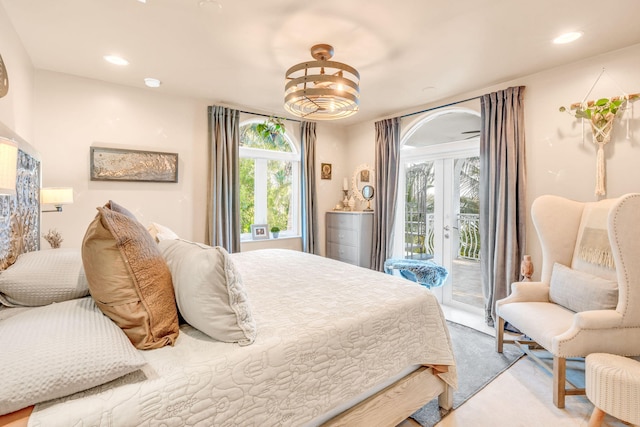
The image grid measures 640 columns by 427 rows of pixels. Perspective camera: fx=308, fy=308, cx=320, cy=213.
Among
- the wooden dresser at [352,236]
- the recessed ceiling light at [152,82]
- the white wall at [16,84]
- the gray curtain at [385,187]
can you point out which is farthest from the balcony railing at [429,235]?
the white wall at [16,84]

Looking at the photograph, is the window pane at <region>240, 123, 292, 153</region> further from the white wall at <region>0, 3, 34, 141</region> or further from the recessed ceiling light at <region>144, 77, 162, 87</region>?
the white wall at <region>0, 3, 34, 141</region>

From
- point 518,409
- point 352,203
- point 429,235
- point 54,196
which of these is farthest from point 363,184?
→ point 54,196

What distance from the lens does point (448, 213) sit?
3918 mm

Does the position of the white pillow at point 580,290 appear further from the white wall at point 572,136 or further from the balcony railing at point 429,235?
the balcony railing at point 429,235

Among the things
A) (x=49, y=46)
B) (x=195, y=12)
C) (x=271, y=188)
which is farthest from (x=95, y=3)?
(x=271, y=188)

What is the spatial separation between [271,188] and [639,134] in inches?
154

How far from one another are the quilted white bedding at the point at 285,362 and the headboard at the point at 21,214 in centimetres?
117

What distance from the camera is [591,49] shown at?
255cm

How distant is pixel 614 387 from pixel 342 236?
130 inches

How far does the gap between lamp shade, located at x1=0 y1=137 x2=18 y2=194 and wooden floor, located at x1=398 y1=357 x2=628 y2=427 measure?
2252mm

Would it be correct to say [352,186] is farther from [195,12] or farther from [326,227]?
[195,12]

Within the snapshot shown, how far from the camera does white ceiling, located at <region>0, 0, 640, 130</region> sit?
2.00 meters

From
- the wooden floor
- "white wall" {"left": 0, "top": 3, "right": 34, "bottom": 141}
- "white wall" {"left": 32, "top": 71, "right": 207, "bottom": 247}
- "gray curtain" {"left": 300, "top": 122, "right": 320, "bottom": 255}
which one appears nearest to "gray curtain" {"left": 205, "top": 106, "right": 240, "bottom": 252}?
"white wall" {"left": 32, "top": 71, "right": 207, "bottom": 247}

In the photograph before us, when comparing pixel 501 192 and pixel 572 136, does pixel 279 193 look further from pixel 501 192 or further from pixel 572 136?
pixel 572 136
